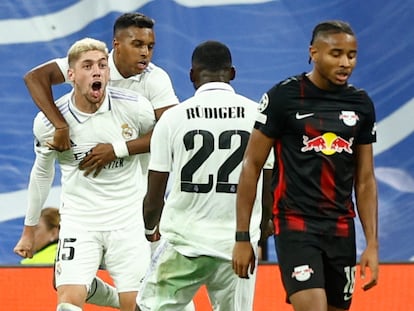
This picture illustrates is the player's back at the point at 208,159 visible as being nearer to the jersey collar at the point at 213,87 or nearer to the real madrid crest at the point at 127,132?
the jersey collar at the point at 213,87

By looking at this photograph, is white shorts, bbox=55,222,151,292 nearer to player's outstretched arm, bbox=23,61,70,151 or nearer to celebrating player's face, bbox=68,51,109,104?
player's outstretched arm, bbox=23,61,70,151

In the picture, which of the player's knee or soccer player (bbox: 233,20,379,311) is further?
the player's knee

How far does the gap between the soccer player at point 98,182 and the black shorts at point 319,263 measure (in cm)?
154

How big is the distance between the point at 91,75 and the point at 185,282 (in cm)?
134

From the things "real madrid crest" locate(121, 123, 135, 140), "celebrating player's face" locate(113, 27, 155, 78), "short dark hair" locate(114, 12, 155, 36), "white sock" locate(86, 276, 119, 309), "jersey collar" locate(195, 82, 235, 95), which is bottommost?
"white sock" locate(86, 276, 119, 309)

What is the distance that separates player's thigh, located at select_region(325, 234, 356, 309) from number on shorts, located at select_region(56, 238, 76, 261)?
1.77 m

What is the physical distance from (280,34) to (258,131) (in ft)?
13.9

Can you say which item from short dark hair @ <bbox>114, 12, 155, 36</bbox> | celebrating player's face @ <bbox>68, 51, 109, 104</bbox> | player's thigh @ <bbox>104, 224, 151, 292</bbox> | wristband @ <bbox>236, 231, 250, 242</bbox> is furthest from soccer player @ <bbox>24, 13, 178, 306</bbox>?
wristband @ <bbox>236, 231, 250, 242</bbox>

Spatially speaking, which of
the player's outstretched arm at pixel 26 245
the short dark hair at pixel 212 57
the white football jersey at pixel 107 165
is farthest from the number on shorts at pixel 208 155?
the player's outstretched arm at pixel 26 245

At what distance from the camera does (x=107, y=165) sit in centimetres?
704

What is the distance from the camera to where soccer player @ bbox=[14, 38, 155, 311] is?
696cm

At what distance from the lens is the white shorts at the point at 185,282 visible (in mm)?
6258

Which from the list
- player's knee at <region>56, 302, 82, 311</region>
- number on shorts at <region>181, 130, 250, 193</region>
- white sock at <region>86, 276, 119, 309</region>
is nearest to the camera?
number on shorts at <region>181, 130, 250, 193</region>

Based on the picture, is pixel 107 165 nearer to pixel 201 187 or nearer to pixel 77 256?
pixel 77 256
